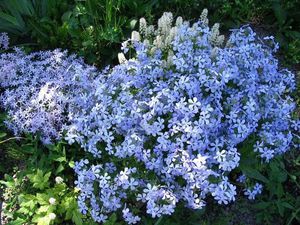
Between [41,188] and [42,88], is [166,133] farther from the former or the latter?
[42,88]

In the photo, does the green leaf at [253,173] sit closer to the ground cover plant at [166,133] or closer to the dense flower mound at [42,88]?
the ground cover plant at [166,133]

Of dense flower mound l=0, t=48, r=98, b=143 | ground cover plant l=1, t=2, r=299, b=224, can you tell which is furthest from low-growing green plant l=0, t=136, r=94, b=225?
dense flower mound l=0, t=48, r=98, b=143

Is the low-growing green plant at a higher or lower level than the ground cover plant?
lower

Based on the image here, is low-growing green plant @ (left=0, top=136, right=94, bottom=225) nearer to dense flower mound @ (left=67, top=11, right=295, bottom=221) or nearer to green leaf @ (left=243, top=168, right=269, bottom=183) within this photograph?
dense flower mound @ (left=67, top=11, right=295, bottom=221)

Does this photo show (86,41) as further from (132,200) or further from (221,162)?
(221,162)

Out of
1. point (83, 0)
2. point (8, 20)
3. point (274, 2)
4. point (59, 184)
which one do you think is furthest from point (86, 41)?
point (274, 2)

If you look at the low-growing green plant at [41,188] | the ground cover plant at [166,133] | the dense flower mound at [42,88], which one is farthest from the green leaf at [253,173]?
the dense flower mound at [42,88]
